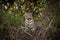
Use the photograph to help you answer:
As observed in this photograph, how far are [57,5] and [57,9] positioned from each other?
8cm

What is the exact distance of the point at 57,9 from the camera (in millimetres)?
3807

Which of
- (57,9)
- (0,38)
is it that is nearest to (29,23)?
(0,38)

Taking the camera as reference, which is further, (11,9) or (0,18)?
(11,9)

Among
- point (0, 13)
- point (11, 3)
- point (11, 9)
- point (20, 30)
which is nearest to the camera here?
point (20, 30)

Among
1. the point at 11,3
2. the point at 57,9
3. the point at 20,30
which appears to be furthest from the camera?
the point at 11,3

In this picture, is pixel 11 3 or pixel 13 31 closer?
pixel 13 31

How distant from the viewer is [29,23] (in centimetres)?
472

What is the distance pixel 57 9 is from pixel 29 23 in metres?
1.08

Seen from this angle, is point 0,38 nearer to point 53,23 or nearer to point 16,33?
point 16,33

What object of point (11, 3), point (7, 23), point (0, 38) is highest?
point (11, 3)

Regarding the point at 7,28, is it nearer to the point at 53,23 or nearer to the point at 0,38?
the point at 0,38

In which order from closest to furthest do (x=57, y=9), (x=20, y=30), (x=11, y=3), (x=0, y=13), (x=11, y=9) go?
(x=57, y=9), (x=20, y=30), (x=0, y=13), (x=11, y=9), (x=11, y=3)

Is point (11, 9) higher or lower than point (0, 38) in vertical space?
higher

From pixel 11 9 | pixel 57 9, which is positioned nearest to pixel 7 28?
pixel 11 9
